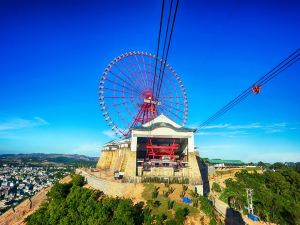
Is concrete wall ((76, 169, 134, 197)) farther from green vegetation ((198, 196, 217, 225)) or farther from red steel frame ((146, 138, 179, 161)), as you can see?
green vegetation ((198, 196, 217, 225))

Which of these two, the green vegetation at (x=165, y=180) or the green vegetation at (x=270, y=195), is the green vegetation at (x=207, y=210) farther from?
the green vegetation at (x=270, y=195)

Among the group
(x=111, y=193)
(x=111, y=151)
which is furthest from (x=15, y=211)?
(x=111, y=193)

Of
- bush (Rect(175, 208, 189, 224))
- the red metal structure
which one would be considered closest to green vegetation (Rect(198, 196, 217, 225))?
bush (Rect(175, 208, 189, 224))

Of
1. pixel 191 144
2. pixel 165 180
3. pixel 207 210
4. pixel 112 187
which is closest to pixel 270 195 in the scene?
pixel 191 144

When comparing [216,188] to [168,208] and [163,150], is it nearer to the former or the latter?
[163,150]

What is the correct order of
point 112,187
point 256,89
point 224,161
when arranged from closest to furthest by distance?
1. point 256,89
2. point 112,187
3. point 224,161

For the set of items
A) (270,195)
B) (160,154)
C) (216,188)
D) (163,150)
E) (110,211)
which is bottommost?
(110,211)

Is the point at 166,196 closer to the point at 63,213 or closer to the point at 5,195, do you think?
the point at 63,213

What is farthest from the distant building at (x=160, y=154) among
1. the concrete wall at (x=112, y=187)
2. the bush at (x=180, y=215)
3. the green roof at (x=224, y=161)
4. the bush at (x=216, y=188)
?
the green roof at (x=224, y=161)
